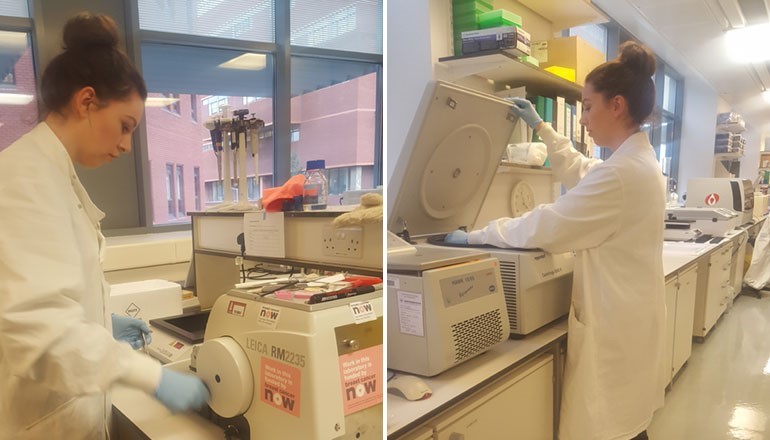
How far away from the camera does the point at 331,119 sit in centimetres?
191

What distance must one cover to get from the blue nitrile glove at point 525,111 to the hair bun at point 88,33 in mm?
1423

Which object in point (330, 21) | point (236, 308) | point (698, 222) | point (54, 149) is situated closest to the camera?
point (54, 149)

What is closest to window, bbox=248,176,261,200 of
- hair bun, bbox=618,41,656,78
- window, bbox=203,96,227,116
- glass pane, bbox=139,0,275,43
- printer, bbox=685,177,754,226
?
window, bbox=203,96,227,116

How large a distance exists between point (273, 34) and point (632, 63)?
1.23 m

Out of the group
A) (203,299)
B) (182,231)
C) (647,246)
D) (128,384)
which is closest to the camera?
(128,384)

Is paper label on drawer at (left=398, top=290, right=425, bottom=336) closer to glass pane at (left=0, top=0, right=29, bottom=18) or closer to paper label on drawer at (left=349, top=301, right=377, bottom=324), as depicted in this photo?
paper label on drawer at (left=349, top=301, right=377, bottom=324)

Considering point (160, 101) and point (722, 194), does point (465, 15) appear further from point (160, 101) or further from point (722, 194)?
point (722, 194)

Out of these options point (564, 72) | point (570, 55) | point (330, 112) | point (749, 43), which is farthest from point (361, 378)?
point (749, 43)

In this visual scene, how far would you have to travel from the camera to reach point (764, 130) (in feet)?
32.5

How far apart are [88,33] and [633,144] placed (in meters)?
1.59

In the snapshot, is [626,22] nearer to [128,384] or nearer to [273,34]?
[273,34]

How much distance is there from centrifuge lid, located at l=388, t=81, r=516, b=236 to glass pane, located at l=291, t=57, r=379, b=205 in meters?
0.17

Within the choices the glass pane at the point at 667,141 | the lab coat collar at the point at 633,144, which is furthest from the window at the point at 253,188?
the glass pane at the point at 667,141

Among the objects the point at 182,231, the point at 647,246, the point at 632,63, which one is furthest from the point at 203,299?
the point at 632,63
